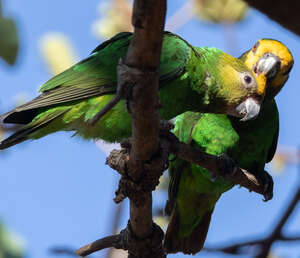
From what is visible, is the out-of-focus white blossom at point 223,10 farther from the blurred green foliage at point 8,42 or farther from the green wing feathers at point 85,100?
the blurred green foliage at point 8,42

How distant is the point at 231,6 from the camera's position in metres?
3.87

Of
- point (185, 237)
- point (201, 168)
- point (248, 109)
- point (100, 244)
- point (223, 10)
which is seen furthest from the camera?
point (223, 10)

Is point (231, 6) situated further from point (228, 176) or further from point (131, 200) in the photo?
point (131, 200)

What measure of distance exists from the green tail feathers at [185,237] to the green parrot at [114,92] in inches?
36.0

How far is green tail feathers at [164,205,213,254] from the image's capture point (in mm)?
3115

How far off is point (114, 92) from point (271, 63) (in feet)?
3.36

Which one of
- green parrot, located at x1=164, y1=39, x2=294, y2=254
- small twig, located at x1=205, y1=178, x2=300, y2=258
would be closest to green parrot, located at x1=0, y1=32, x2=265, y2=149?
green parrot, located at x1=164, y1=39, x2=294, y2=254

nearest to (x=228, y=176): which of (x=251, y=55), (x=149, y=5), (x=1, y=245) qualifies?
(x=251, y=55)

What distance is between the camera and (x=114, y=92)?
2512 mm

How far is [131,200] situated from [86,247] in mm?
443

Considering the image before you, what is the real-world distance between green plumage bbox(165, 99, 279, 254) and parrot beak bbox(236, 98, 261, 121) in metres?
0.30

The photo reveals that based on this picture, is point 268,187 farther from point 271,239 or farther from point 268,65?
point 268,65

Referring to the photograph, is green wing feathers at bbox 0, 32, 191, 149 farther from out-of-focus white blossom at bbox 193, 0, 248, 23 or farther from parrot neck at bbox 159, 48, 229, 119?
out-of-focus white blossom at bbox 193, 0, 248, 23

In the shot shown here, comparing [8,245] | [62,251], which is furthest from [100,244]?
[8,245]
